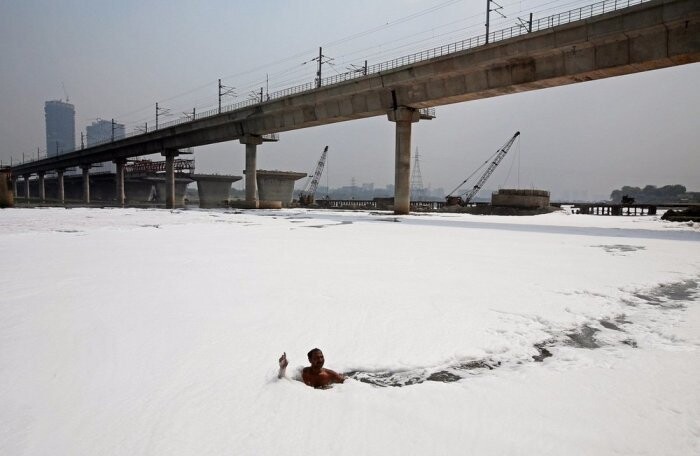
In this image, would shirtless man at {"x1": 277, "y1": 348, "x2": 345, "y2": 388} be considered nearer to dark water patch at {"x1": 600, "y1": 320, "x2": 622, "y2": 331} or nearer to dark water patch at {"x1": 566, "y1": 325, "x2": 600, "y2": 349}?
dark water patch at {"x1": 566, "y1": 325, "x2": 600, "y2": 349}

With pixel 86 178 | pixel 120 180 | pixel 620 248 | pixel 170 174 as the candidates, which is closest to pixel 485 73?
pixel 620 248

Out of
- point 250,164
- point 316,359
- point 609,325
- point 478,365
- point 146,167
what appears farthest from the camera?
point 146,167

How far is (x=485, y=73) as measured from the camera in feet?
90.4

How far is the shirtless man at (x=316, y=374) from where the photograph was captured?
11.9 feet

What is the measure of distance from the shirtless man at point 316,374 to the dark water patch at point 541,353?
7.27ft

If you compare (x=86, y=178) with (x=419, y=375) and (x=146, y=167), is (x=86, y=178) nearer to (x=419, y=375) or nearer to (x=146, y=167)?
(x=146, y=167)

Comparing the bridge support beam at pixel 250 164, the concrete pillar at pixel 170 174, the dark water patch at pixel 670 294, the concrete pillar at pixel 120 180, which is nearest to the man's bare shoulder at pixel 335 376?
the dark water patch at pixel 670 294

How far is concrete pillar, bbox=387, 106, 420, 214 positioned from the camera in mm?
32969

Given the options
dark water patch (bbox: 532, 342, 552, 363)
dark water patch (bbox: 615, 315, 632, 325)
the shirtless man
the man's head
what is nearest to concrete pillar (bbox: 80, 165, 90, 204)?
the shirtless man

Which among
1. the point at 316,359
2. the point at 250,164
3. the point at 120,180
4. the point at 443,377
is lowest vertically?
the point at 443,377

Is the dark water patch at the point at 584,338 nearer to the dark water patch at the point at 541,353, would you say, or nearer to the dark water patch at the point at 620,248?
the dark water patch at the point at 541,353

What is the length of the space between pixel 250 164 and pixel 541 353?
154ft

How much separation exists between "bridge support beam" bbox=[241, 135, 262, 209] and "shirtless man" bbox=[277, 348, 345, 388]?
44.7 metres

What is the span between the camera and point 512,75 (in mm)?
26297
